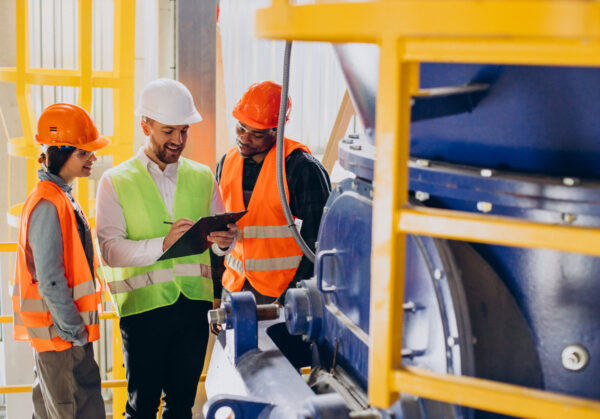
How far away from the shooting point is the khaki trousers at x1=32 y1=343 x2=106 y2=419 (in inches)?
129

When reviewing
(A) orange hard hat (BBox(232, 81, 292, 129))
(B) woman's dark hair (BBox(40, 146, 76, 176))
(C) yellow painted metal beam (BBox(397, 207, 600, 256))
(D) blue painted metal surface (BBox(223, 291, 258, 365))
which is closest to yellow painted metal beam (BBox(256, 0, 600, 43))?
(C) yellow painted metal beam (BBox(397, 207, 600, 256))

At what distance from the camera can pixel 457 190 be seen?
173cm

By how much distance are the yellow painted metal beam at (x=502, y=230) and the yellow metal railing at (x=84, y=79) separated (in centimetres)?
300

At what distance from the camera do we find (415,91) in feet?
4.62

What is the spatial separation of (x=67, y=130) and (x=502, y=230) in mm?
2552

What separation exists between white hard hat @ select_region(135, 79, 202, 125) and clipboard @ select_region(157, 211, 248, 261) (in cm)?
53

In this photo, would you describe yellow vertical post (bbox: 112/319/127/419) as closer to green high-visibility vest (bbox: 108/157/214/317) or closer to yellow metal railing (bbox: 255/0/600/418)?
green high-visibility vest (bbox: 108/157/214/317)

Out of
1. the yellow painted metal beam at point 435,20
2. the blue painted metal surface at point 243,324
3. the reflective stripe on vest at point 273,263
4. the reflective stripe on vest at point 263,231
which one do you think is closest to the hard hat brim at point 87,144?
the reflective stripe on vest at point 263,231

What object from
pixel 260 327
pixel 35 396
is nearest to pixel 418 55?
pixel 260 327

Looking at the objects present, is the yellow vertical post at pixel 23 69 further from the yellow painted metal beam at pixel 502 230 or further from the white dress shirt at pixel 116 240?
the yellow painted metal beam at pixel 502 230

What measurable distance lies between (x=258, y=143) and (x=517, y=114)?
91.9 inches

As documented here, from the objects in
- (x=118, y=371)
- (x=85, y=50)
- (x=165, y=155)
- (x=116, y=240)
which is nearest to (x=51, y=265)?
(x=116, y=240)

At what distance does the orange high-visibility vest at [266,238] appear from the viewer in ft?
12.4

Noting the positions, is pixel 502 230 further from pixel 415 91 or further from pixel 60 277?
pixel 60 277
